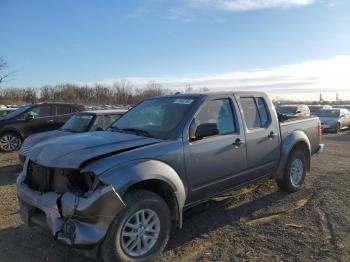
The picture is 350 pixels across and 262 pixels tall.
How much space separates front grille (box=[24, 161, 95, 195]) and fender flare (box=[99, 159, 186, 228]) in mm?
243

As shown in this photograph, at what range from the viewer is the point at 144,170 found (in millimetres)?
4238

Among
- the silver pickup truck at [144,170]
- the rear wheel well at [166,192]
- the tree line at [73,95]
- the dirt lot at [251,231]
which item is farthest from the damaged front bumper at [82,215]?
the tree line at [73,95]

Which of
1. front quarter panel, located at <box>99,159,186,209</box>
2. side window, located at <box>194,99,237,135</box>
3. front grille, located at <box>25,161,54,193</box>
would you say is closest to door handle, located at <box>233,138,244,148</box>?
side window, located at <box>194,99,237,135</box>

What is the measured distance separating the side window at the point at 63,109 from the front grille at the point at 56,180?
9.62m

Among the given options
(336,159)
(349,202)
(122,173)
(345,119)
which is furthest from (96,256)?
(345,119)

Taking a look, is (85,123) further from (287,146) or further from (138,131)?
(287,146)

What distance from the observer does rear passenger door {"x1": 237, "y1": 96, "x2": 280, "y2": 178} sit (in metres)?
5.91

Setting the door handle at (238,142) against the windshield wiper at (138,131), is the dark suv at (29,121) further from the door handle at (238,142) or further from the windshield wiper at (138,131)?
the door handle at (238,142)

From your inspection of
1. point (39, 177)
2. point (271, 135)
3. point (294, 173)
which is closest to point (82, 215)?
point (39, 177)

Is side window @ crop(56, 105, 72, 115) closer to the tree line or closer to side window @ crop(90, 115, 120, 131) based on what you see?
side window @ crop(90, 115, 120, 131)

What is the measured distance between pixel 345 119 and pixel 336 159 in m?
15.2

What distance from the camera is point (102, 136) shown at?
16.4 feet

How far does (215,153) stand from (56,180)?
2.04 m

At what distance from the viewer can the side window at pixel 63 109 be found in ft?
46.2
